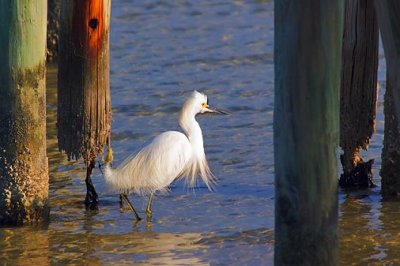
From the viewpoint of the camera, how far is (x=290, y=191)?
16.3 feet

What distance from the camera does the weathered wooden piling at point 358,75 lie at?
7445 millimetres

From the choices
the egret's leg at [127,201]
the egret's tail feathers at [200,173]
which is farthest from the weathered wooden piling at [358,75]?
the egret's leg at [127,201]

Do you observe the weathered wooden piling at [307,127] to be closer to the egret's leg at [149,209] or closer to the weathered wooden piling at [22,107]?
the weathered wooden piling at [22,107]

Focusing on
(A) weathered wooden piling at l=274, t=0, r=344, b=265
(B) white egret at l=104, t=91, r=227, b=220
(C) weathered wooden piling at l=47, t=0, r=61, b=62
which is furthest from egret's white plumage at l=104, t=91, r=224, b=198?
(C) weathered wooden piling at l=47, t=0, r=61, b=62

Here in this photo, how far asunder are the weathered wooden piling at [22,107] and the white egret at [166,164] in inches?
34.9

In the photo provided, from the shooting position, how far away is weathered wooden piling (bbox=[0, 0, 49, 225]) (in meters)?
6.66

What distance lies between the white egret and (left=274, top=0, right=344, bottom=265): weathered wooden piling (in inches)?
109

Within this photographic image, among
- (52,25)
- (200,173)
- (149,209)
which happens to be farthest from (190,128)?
(52,25)

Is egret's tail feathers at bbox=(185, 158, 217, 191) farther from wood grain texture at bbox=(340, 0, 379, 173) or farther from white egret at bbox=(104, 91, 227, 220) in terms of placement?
wood grain texture at bbox=(340, 0, 379, 173)

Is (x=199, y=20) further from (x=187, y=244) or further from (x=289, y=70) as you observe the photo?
(x=289, y=70)

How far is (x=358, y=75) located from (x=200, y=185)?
1739 mm

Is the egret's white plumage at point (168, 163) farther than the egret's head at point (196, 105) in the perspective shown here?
No

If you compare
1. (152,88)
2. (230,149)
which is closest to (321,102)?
(230,149)

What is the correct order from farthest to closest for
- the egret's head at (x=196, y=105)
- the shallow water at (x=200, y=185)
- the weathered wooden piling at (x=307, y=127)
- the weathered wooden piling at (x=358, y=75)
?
the egret's head at (x=196, y=105) < the weathered wooden piling at (x=358, y=75) < the shallow water at (x=200, y=185) < the weathered wooden piling at (x=307, y=127)
